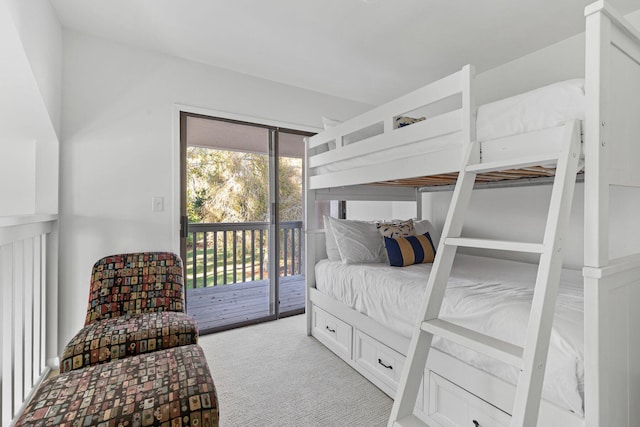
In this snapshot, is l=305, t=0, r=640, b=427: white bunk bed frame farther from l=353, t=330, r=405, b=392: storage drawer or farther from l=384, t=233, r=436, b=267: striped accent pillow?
l=384, t=233, r=436, b=267: striped accent pillow

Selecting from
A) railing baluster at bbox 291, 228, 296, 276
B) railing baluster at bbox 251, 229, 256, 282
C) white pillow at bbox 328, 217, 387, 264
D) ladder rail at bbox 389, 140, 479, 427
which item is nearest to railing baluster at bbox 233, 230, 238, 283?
railing baluster at bbox 251, 229, 256, 282

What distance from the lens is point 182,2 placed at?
2.05 meters

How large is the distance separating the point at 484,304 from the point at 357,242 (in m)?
1.30

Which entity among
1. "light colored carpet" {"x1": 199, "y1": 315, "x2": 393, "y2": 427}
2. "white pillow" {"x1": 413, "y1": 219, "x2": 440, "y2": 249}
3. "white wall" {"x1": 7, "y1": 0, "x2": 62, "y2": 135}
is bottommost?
"light colored carpet" {"x1": 199, "y1": 315, "x2": 393, "y2": 427}

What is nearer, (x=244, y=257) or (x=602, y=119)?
(x=602, y=119)

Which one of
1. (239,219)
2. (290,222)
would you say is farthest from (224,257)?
(290,222)

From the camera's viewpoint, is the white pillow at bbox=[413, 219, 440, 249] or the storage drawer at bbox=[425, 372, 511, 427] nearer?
the storage drawer at bbox=[425, 372, 511, 427]

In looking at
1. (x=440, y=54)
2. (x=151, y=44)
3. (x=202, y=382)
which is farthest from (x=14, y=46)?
(x=440, y=54)

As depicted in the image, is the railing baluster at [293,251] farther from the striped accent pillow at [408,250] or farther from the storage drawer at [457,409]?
the storage drawer at [457,409]

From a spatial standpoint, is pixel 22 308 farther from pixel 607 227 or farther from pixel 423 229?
pixel 423 229

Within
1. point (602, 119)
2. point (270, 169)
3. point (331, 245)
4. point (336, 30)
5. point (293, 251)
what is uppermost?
point (336, 30)

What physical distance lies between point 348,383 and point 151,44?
2.95 m

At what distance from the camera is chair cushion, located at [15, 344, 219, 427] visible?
104cm

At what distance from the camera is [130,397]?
44.4 inches
